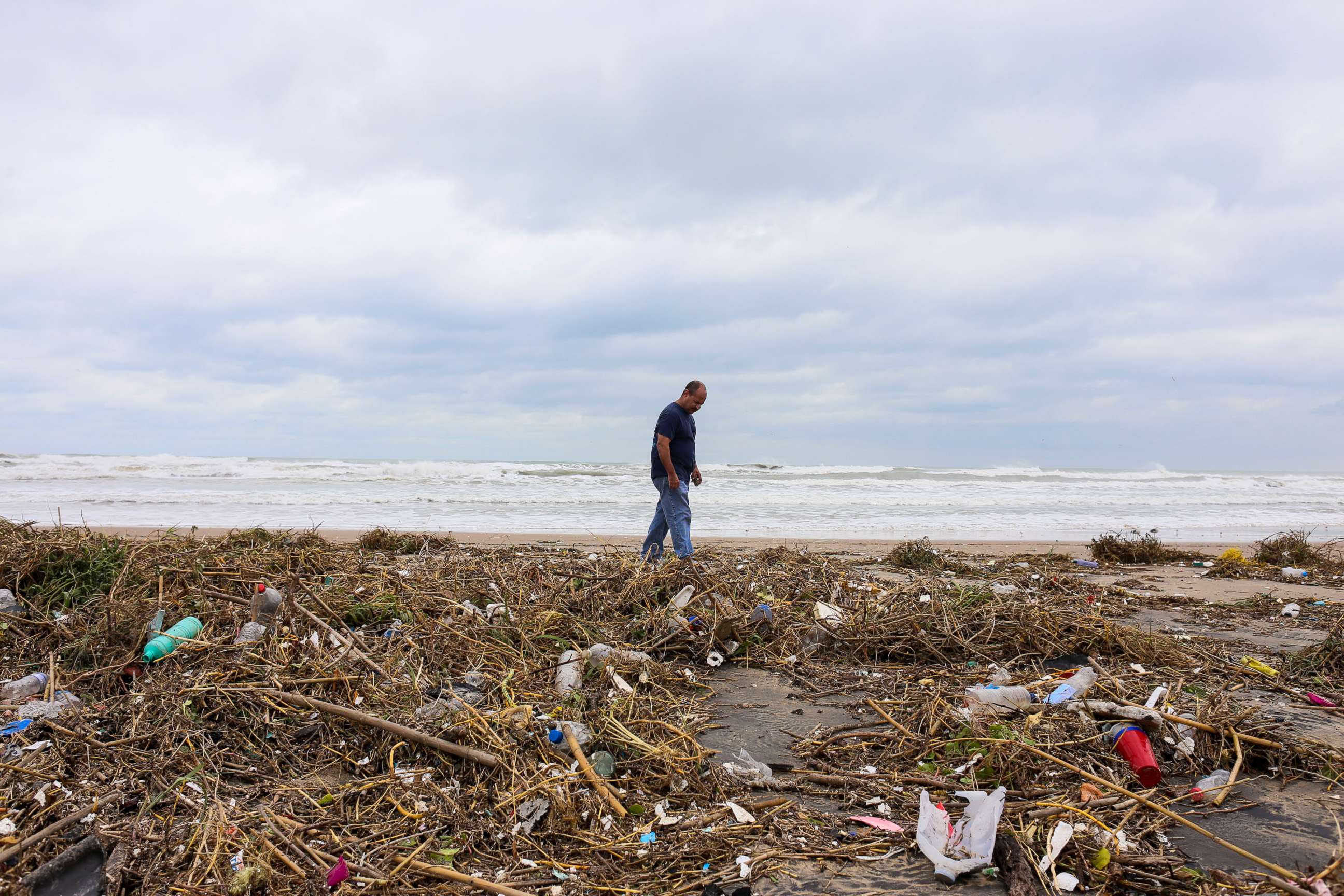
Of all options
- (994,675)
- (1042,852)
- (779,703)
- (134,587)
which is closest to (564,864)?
(1042,852)

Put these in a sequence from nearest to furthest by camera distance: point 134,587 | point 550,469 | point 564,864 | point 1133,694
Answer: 1. point 564,864
2. point 1133,694
3. point 134,587
4. point 550,469

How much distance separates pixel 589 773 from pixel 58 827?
1527 mm

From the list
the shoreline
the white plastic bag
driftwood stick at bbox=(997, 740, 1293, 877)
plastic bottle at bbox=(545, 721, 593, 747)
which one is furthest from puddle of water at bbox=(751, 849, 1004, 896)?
the shoreline

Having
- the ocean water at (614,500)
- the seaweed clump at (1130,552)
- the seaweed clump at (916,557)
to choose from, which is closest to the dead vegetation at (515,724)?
the seaweed clump at (916,557)

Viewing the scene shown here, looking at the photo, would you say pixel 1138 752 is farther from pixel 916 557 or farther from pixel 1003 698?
pixel 916 557

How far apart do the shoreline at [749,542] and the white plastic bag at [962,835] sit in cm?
681

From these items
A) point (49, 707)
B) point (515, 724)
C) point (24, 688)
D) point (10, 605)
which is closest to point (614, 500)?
point (10, 605)

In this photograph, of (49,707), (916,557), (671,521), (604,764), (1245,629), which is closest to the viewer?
(604,764)

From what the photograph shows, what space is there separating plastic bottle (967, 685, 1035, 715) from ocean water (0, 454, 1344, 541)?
6263mm

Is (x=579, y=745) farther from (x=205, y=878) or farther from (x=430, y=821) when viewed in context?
(x=205, y=878)

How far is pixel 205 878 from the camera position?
197cm

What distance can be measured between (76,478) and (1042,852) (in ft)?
90.7

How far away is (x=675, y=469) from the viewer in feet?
20.8

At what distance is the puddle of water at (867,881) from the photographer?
81.4 inches
